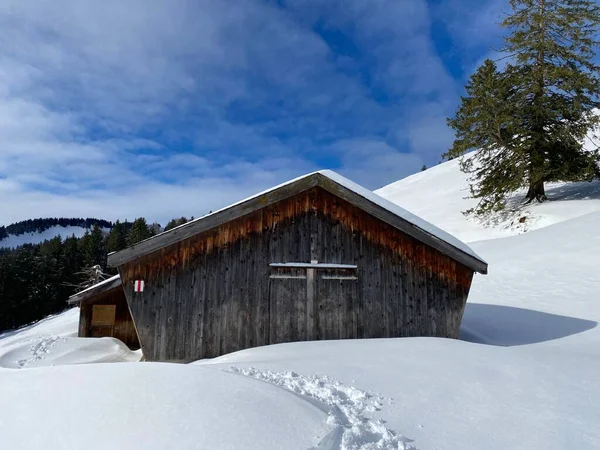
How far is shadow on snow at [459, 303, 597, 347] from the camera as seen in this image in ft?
32.4

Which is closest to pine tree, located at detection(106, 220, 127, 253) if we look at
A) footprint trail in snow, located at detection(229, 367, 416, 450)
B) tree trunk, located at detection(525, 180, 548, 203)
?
tree trunk, located at detection(525, 180, 548, 203)

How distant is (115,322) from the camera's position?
1625cm

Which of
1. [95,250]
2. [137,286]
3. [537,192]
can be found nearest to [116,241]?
[95,250]

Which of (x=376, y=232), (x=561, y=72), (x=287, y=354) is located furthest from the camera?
(x=561, y=72)

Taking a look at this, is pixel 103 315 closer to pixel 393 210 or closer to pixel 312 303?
pixel 312 303

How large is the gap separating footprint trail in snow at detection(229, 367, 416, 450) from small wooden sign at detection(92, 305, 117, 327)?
12.7 m

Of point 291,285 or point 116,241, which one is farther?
point 116,241

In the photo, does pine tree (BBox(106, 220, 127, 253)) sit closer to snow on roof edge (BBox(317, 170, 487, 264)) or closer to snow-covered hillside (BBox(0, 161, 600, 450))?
snow-covered hillside (BBox(0, 161, 600, 450))

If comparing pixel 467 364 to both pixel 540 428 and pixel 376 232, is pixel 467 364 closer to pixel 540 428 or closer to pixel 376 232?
pixel 540 428

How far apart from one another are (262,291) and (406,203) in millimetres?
36072

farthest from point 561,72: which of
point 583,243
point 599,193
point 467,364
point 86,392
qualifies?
point 86,392

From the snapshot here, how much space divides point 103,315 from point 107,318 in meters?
0.20

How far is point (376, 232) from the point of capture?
9344 mm

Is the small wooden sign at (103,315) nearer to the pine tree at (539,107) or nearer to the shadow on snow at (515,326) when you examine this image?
the shadow on snow at (515,326)
